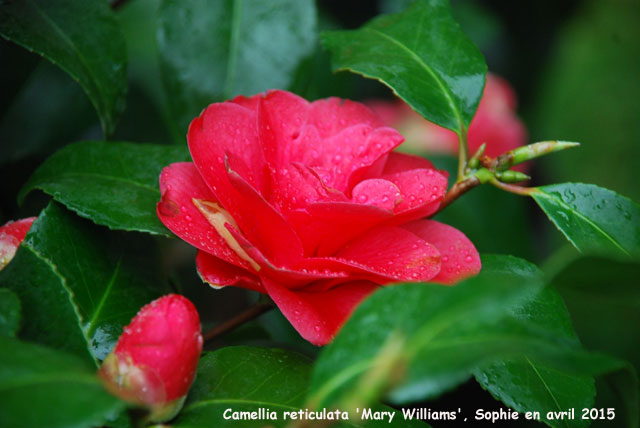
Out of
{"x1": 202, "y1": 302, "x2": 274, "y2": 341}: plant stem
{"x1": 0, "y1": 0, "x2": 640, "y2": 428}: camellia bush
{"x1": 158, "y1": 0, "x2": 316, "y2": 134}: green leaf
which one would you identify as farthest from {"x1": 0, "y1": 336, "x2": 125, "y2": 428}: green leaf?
{"x1": 158, "y1": 0, "x2": 316, "y2": 134}: green leaf

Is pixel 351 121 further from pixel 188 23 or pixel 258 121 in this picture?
pixel 188 23

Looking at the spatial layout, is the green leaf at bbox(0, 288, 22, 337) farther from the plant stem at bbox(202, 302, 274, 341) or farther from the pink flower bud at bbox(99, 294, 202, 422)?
the plant stem at bbox(202, 302, 274, 341)

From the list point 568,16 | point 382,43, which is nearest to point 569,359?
point 382,43

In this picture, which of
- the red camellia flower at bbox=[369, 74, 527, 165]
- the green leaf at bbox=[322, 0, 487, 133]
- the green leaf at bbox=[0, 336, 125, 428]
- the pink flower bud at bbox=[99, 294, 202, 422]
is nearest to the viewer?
the green leaf at bbox=[0, 336, 125, 428]

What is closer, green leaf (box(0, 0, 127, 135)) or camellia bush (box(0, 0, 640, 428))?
camellia bush (box(0, 0, 640, 428))

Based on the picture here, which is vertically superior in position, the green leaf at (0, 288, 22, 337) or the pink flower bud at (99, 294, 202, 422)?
the green leaf at (0, 288, 22, 337)

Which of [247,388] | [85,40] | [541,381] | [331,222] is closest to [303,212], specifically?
[331,222]

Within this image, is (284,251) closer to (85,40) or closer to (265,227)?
(265,227)

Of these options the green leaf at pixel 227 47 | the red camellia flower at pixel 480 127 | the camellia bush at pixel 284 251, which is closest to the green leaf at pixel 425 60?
the camellia bush at pixel 284 251
